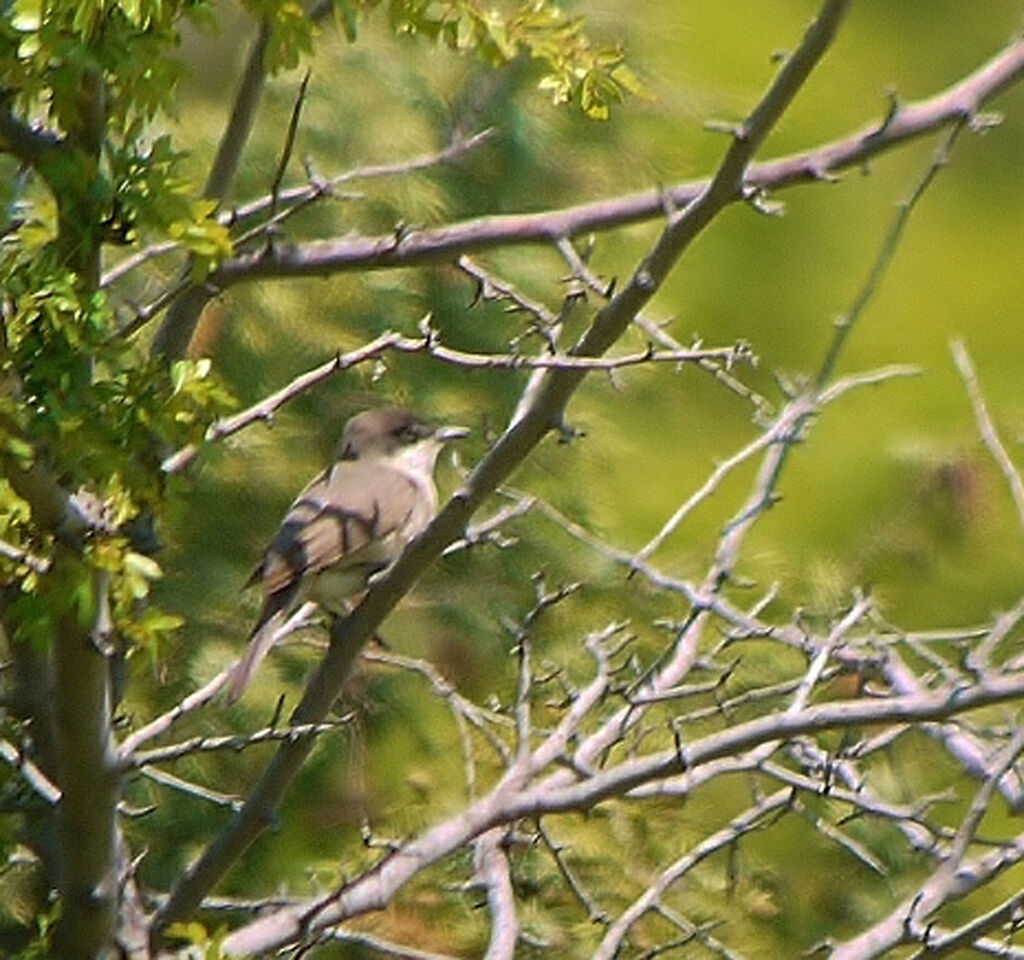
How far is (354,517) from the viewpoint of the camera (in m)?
4.66

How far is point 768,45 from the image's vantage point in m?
9.71

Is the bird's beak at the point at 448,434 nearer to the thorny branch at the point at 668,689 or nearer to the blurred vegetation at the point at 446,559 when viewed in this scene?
the blurred vegetation at the point at 446,559

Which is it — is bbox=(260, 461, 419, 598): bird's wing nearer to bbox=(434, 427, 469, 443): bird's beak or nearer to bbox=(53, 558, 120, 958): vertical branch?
bbox=(434, 427, 469, 443): bird's beak

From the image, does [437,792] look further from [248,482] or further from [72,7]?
[72,7]

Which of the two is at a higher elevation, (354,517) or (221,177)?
(221,177)

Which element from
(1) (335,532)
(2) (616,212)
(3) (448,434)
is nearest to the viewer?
(2) (616,212)

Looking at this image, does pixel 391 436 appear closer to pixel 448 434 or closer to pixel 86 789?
pixel 448 434

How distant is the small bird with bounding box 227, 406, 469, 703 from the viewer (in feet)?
14.4

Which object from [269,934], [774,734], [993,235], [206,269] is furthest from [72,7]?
[993,235]

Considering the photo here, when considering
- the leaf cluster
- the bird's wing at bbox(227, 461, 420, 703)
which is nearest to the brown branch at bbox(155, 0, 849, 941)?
the leaf cluster

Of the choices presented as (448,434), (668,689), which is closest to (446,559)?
(448,434)

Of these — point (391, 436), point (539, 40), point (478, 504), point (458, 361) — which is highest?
point (539, 40)

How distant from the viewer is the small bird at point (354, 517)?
14.4ft

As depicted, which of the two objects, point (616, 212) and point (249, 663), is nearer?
point (616, 212)
